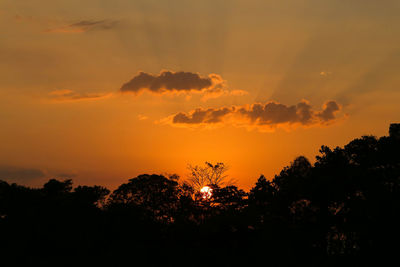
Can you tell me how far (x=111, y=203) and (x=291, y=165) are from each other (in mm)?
28930

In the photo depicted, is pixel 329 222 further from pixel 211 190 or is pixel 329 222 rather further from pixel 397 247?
pixel 211 190

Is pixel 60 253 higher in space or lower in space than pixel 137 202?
lower

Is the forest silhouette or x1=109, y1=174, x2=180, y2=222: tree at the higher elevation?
x1=109, y1=174, x2=180, y2=222: tree

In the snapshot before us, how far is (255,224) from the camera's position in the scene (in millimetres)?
54344

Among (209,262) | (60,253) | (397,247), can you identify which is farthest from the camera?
(60,253)

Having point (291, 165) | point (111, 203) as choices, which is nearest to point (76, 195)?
point (111, 203)

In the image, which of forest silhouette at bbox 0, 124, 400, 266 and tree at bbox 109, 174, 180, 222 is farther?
tree at bbox 109, 174, 180, 222

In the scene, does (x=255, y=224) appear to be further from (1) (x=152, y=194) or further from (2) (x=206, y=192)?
(1) (x=152, y=194)

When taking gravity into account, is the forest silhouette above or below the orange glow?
below

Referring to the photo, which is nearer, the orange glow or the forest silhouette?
the forest silhouette

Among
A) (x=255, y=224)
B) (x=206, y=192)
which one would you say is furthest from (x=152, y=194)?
(x=255, y=224)

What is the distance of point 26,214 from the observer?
60.1m

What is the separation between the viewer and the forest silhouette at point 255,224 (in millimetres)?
47000

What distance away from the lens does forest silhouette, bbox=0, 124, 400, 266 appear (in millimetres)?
47000
